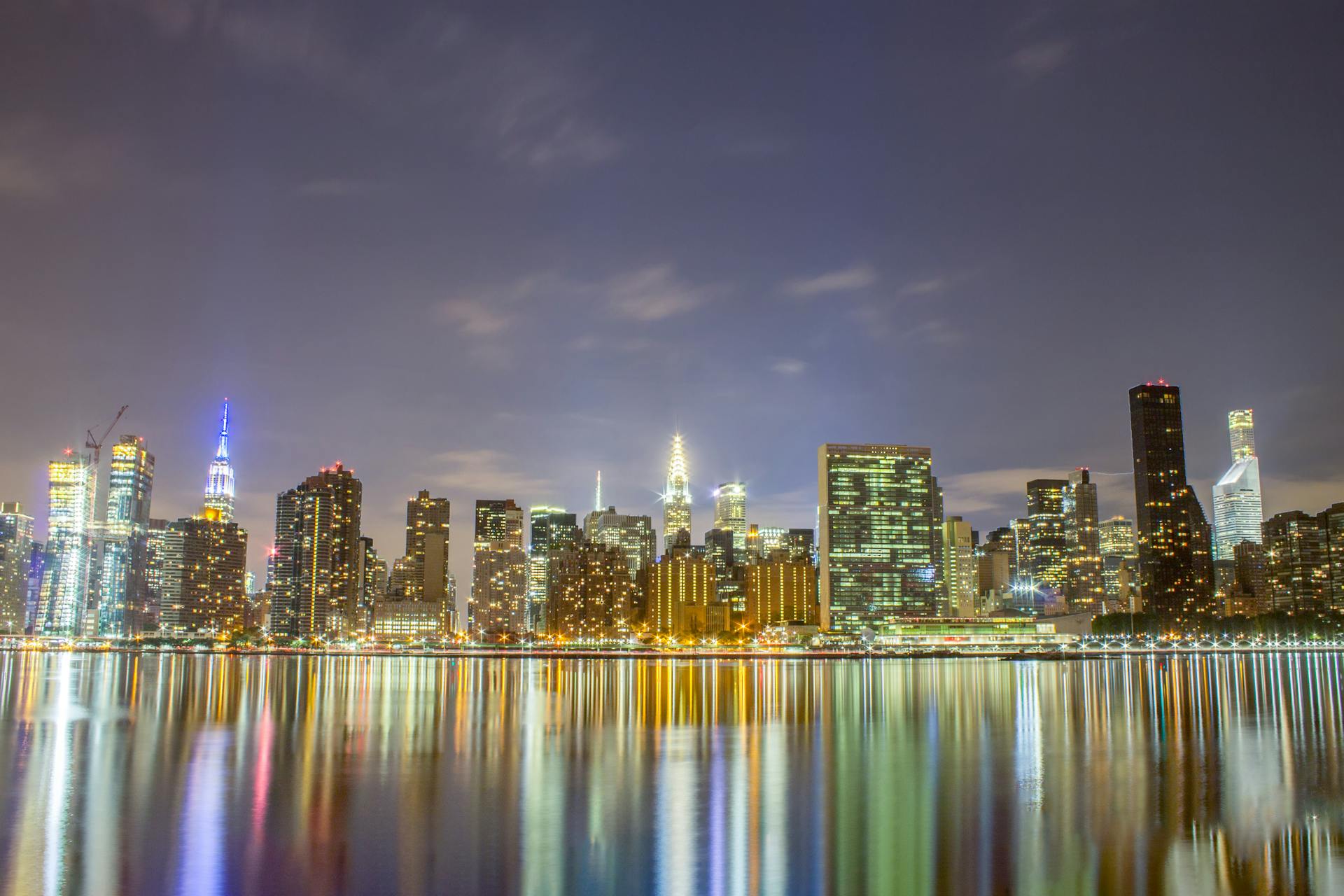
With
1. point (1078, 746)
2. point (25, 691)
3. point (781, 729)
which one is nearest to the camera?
point (1078, 746)

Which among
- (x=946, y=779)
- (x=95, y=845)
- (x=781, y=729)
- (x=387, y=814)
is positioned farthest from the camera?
(x=781, y=729)

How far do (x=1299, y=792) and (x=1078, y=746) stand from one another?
12.5 meters

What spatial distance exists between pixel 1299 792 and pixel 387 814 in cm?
2502

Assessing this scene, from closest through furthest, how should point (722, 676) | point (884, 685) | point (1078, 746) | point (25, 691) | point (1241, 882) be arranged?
point (1241, 882) < point (1078, 746) < point (25, 691) < point (884, 685) < point (722, 676)

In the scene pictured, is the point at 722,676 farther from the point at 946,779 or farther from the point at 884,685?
the point at 946,779

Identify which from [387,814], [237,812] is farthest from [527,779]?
[237,812]

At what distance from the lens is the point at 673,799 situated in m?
29.7

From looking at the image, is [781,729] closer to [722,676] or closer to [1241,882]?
[1241,882]

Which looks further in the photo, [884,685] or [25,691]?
[884,685]

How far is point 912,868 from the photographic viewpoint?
2156 centimetres

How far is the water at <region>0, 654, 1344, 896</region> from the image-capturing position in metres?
21.2

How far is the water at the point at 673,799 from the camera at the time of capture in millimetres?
21172

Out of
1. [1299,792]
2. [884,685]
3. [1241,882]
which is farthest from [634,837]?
[884,685]

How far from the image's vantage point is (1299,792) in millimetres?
30578
